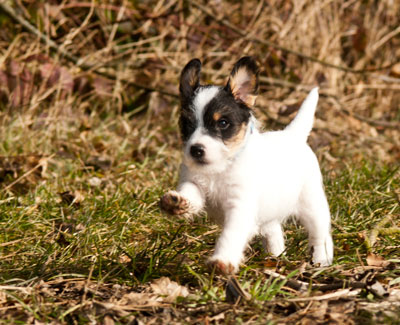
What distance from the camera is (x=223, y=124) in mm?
3590

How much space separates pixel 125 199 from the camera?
5.09m

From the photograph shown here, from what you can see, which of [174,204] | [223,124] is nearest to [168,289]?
[174,204]

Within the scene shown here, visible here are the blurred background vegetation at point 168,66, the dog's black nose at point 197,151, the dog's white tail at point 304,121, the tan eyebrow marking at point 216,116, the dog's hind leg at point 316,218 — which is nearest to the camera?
the dog's black nose at point 197,151

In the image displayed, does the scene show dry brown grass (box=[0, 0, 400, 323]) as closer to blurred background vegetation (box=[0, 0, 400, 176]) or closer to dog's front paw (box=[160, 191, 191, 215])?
blurred background vegetation (box=[0, 0, 400, 176])

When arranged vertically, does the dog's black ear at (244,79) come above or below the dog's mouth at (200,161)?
above

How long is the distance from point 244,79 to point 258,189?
683mm

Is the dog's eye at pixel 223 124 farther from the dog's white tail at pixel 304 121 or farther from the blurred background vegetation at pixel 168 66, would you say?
the blurred background vegetation at pixel 168 66

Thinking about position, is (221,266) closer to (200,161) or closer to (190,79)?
(200,161)

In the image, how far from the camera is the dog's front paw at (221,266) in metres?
3.25

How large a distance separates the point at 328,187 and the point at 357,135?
3111 mm

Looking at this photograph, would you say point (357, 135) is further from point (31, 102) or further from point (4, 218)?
point (4, 218)

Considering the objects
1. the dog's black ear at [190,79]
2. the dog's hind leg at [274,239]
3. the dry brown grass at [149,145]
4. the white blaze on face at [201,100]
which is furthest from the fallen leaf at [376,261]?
the dog's black ear at [190,79]

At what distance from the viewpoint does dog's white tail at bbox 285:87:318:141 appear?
4.30 metres

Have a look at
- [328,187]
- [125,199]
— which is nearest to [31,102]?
[125,199]
